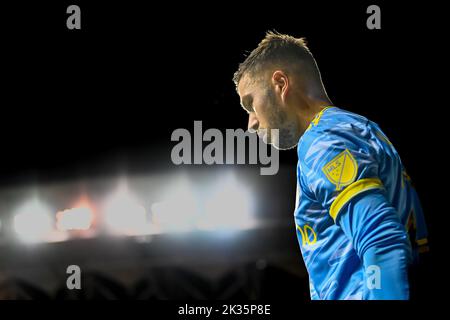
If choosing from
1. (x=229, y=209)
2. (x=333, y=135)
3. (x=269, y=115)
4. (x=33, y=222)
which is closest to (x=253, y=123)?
(x=269, y=115)

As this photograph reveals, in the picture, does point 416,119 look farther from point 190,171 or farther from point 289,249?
point 190,171

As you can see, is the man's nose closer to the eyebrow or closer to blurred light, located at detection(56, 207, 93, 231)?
the eyebrow

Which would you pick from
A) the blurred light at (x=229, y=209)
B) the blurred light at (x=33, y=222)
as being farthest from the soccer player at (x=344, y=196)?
the blurred light at (x=33, y=222)

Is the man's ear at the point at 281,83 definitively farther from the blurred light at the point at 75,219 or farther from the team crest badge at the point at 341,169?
the blurred light at the point at 75,219

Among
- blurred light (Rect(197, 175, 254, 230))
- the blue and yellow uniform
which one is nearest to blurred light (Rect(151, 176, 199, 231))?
blurred light (Rect(197, 175, 254, 230))

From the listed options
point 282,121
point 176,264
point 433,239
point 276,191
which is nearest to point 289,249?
point 276,191

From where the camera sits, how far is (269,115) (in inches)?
76.7

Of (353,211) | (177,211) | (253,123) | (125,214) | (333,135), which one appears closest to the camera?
(353,211)

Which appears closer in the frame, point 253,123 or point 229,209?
point 253,123

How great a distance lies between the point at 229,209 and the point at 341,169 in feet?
26.2

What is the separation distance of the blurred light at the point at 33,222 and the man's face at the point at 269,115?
8.82 metres

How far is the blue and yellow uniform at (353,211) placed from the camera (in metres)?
1.28

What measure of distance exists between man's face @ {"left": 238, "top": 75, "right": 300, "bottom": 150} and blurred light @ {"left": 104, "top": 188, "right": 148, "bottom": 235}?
7.80m

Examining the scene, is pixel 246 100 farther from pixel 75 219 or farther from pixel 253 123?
pixel 75 219
